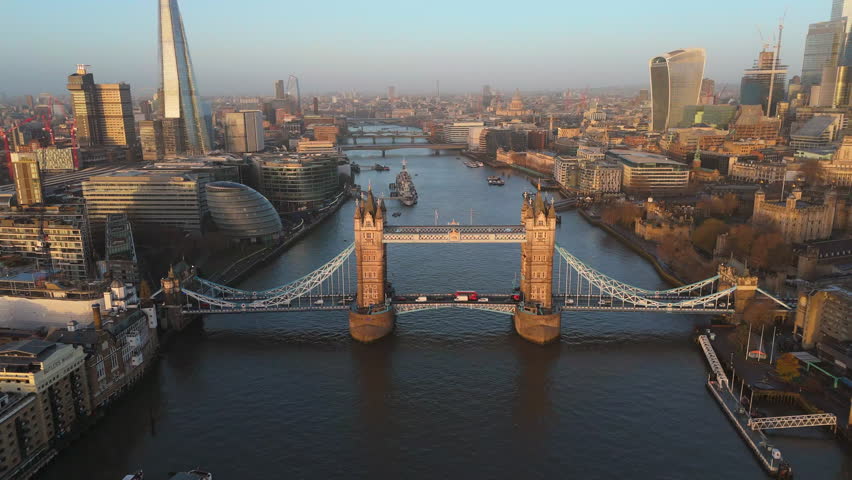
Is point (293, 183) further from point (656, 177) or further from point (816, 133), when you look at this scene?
point (816, 133)

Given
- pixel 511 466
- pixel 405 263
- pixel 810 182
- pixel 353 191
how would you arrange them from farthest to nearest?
pixel 353 191 < pixel 810 182 < pixel 405 263 < pixel 511 466

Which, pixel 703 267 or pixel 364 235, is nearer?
pixel 364 235

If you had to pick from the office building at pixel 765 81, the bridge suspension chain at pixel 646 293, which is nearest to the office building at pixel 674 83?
the office building at pixel 765 81

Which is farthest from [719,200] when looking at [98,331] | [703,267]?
[98,331]

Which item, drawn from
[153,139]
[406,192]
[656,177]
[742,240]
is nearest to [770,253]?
[742,240]

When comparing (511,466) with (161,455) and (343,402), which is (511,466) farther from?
(161,455)

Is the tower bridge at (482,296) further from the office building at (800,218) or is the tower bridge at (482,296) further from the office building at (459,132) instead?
the office building at (459,132)
